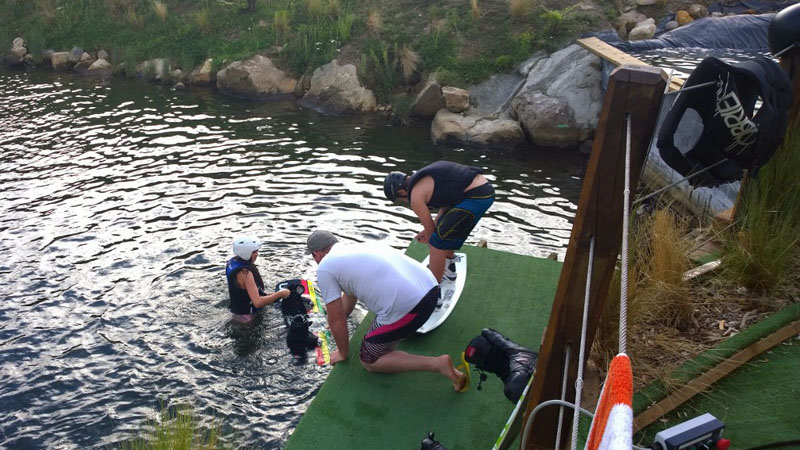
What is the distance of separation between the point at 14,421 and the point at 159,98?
40.7 feet

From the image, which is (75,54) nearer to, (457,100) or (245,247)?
(457,100)

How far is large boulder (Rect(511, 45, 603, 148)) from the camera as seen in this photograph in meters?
→ 12.6

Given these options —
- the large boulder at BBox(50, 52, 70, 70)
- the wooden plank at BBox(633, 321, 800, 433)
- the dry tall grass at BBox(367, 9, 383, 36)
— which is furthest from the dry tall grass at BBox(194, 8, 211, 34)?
the wooden plank at BBox(633, 321, 800, 433)

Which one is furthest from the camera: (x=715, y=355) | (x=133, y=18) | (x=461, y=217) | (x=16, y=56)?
(x=133, y=18)

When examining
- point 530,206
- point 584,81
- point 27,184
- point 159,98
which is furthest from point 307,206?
point 159,98

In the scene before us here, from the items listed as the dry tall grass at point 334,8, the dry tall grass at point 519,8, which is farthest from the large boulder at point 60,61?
the dry tall grass at point 519,8

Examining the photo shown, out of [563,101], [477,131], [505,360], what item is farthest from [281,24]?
[505,360]

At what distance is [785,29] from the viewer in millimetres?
4934

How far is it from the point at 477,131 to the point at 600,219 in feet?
33.0

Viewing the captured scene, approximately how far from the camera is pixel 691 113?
8.80 m

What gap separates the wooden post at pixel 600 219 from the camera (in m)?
2.94

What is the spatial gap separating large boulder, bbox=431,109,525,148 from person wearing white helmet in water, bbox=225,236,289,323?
7.07 m

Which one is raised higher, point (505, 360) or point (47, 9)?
point (47, 9)

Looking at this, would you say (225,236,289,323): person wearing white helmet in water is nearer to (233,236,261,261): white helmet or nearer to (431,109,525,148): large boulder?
(233,236,261,261): white helmet
